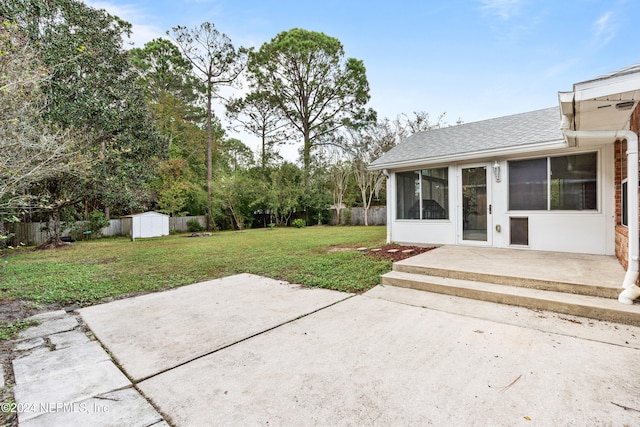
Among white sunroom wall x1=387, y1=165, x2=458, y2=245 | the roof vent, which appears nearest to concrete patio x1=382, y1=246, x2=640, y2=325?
white sunroom wall x1=387, y1=165, x2=458, y2=245

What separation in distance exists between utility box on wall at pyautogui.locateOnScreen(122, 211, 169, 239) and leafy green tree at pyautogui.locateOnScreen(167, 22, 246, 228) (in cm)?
325

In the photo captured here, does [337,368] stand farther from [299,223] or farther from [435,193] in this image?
[299,223]

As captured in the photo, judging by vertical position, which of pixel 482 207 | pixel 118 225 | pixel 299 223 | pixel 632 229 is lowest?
pixel 299 223

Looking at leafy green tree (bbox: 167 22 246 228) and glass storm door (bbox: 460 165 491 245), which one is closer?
glass storm door (bbox: 460 165 491 245)

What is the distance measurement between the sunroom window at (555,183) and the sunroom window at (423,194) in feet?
4.48

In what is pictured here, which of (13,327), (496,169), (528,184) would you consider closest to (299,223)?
(496,169)

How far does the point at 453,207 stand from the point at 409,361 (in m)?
5.26

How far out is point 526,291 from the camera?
3.54 meters

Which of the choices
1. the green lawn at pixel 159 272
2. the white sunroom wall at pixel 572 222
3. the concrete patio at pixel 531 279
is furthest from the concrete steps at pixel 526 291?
the white sunroom wall at pixel 572 222

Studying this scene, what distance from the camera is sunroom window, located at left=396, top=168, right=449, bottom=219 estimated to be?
688 centimetres

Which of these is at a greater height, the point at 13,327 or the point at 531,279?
the point at 531,279

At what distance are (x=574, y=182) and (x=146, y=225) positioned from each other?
15.9 m

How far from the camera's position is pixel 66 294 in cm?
436

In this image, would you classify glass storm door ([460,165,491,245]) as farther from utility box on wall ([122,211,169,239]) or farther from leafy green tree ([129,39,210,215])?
leafy green tree ([129,39,210,215])
